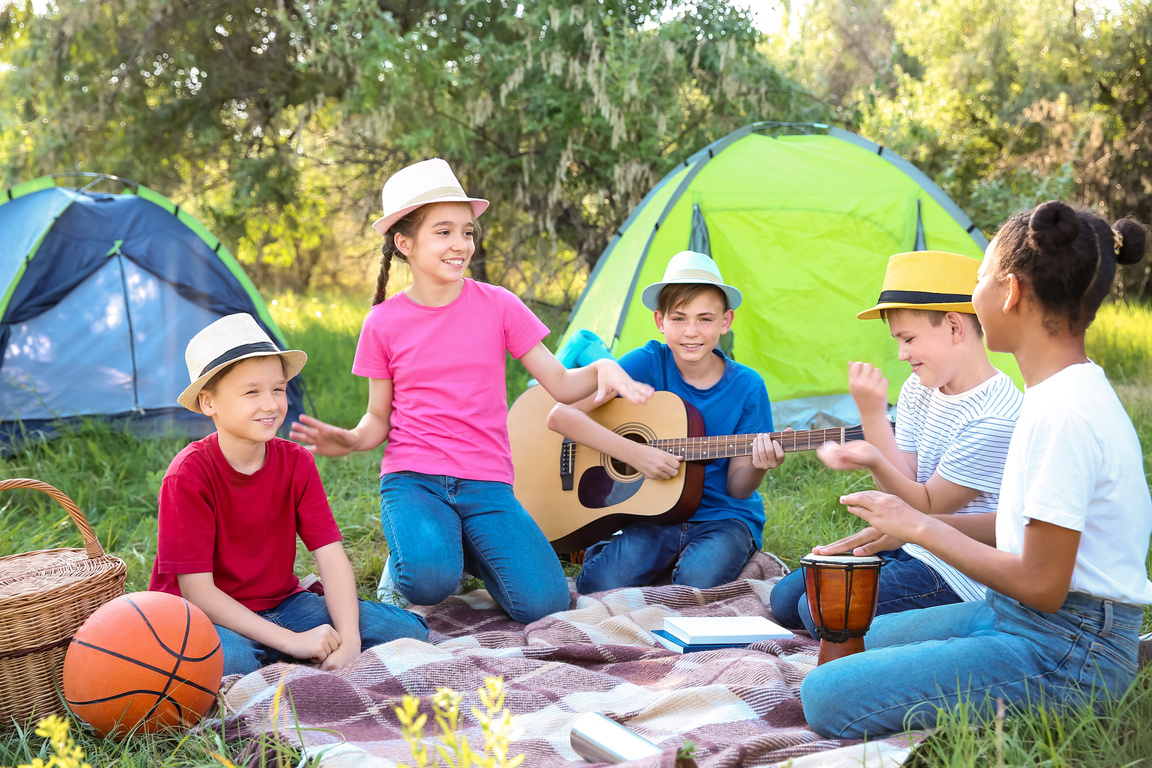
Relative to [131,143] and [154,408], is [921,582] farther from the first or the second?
[131,143]

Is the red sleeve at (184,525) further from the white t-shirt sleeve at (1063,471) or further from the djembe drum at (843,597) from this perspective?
the white t-shirt sleeve at (1063,471)

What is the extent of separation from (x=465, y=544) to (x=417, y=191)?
4.30 feet

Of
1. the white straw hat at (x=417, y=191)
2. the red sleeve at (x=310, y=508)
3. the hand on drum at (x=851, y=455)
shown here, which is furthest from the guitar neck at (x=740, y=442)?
the red sleeve at (x=310, y=508)

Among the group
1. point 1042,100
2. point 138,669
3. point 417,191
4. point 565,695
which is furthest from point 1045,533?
point 1042,100

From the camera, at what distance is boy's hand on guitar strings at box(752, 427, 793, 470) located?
3.29m

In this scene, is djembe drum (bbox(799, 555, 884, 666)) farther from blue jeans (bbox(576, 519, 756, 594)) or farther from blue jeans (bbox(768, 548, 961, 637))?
blue jeans (bbox(576, 519, 756, 594))

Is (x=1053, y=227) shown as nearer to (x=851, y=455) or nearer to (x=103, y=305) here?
(x=851, y=455)

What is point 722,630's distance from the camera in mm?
2807

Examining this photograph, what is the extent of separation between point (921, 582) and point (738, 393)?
3.69 feet

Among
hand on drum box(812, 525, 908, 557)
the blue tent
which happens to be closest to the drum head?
hand on drum box(812, 525, 908, 557)

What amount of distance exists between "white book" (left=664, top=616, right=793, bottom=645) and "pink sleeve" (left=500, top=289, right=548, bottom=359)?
1184mm

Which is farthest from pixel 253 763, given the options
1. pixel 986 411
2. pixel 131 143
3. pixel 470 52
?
pixel 131 143

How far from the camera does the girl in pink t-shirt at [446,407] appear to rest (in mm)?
3207

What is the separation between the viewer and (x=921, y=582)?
9.14 feet
